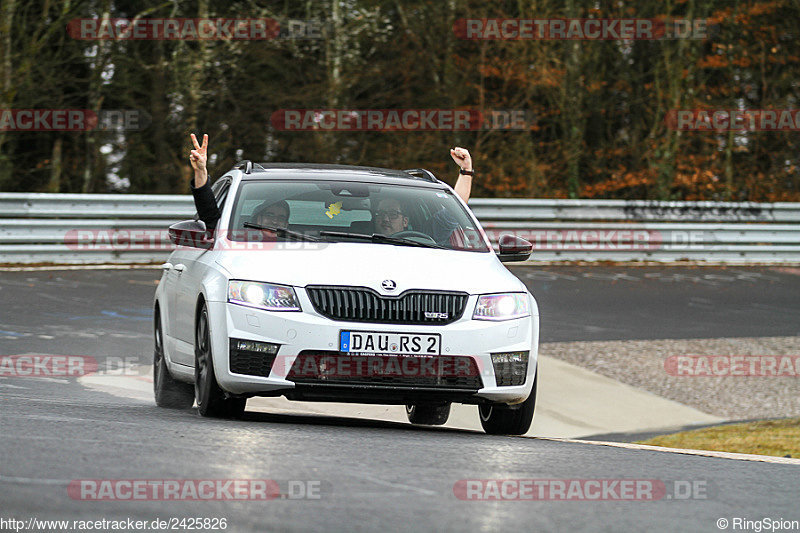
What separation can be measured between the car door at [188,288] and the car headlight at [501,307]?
5.76 ft

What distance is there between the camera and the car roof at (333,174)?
30.0 feet

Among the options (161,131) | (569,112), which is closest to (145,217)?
(161,131)

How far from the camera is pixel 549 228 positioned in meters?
22.9

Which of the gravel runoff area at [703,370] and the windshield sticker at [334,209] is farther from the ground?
the windshield sticker at [334,209]

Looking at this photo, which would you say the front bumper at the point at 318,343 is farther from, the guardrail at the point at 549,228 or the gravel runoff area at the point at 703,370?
the guardrail at the point at 549,228

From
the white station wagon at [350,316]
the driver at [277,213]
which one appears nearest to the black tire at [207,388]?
the white station wagon at [350,316]

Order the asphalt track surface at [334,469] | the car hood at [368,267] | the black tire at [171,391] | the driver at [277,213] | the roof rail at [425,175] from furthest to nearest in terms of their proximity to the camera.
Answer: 1. the roof rail at [425,175]
2. the black tire at [171,391]
3. the driver at [277,213]
4. the car hood at [368,267]
5. the asphalt track surface at [334,469]

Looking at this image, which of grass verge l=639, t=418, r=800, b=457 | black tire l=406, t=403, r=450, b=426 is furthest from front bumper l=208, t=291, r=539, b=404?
grass verge l=639, t=418, r=800, b=457

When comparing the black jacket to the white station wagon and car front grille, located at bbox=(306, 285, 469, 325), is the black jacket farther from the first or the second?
car front grille, located at bbox=(306, 285, 469, 325)

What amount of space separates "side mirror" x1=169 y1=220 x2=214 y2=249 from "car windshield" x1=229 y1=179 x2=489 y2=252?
0.18 meters

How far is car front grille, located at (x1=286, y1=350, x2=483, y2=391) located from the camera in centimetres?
767

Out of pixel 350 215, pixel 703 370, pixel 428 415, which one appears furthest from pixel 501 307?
pixel 703 370

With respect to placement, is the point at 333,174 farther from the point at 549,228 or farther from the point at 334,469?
the point at 549,228

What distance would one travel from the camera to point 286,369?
7680 millimetres
